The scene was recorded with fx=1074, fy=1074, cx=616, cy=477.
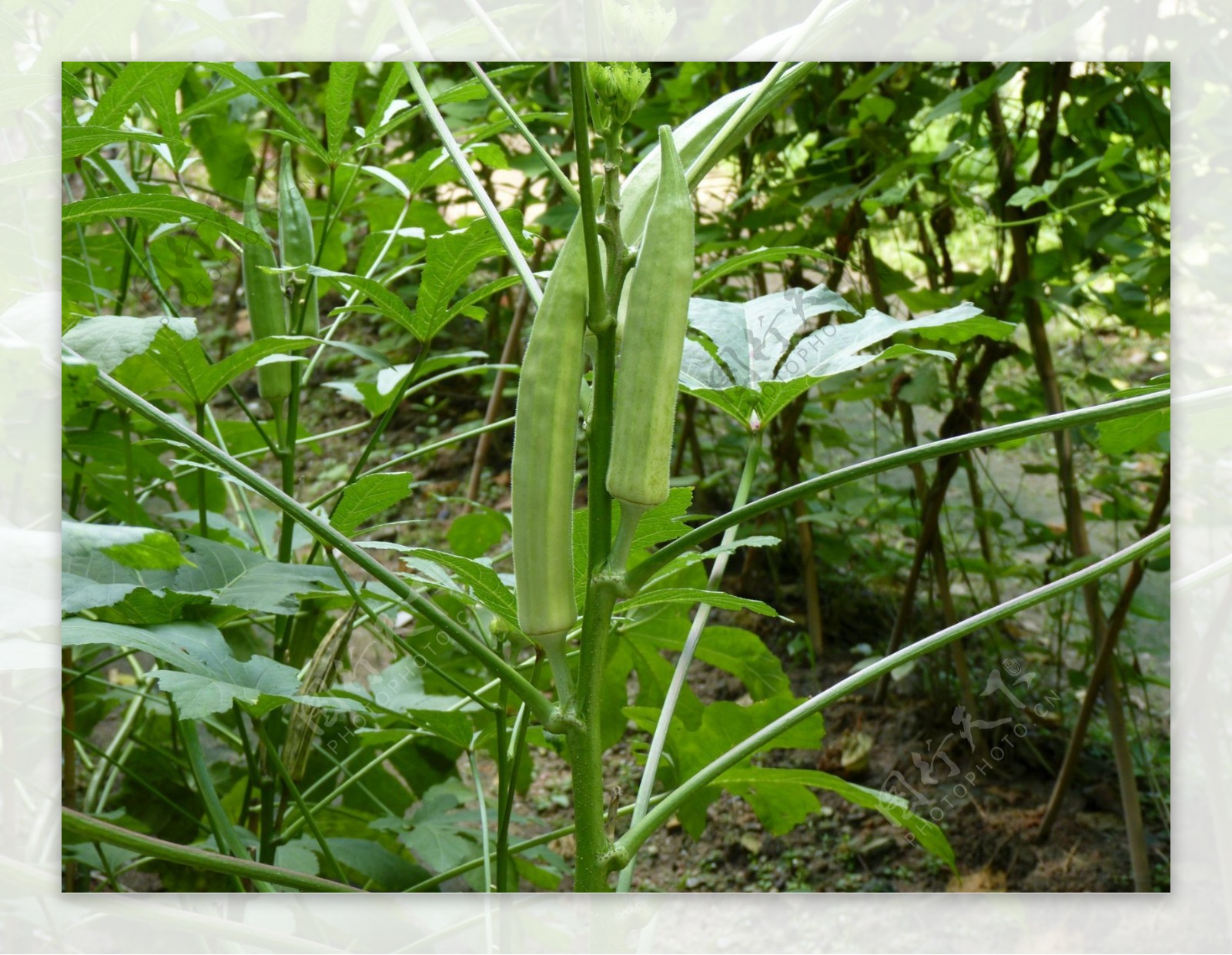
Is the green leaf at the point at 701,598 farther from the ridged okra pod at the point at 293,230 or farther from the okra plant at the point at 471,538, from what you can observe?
the ridged okra pod at the point at 293,230

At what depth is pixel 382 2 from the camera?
2.21ft

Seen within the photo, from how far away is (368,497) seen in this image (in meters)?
0.60

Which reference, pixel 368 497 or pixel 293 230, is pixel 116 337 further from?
pixel 293 230

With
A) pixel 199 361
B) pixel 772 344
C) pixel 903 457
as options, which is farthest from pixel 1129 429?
pixel 199 361

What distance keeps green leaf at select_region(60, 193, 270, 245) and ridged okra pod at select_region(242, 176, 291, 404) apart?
0.12 metres

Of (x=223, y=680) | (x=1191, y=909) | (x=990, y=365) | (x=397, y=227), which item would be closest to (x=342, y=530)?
(x=223, y=680)

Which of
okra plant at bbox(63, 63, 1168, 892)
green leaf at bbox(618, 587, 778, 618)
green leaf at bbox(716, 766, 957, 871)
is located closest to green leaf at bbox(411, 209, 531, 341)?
okra plant at bbox(63, 63, 1168, 892)

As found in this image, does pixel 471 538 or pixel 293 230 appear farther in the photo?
pixel 471 538

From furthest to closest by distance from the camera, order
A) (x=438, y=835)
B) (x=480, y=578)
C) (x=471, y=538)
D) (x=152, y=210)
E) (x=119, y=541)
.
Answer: (x=471, y=538) → (x=438, y=835) → (x=152, y=210) → (x=480, y=578) → (x=119, y=541)

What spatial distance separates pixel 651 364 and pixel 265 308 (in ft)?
1.41

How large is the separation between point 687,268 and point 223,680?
30 centimetres

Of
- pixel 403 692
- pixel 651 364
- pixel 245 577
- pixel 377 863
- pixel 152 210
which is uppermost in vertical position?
pixel 152 210

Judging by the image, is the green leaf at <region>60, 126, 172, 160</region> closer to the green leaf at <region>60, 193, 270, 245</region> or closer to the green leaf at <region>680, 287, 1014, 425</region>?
the green leaf at <region>60, 193, 270, 245</region>

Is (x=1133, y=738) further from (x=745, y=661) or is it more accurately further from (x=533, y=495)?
(x=533, y=495)
